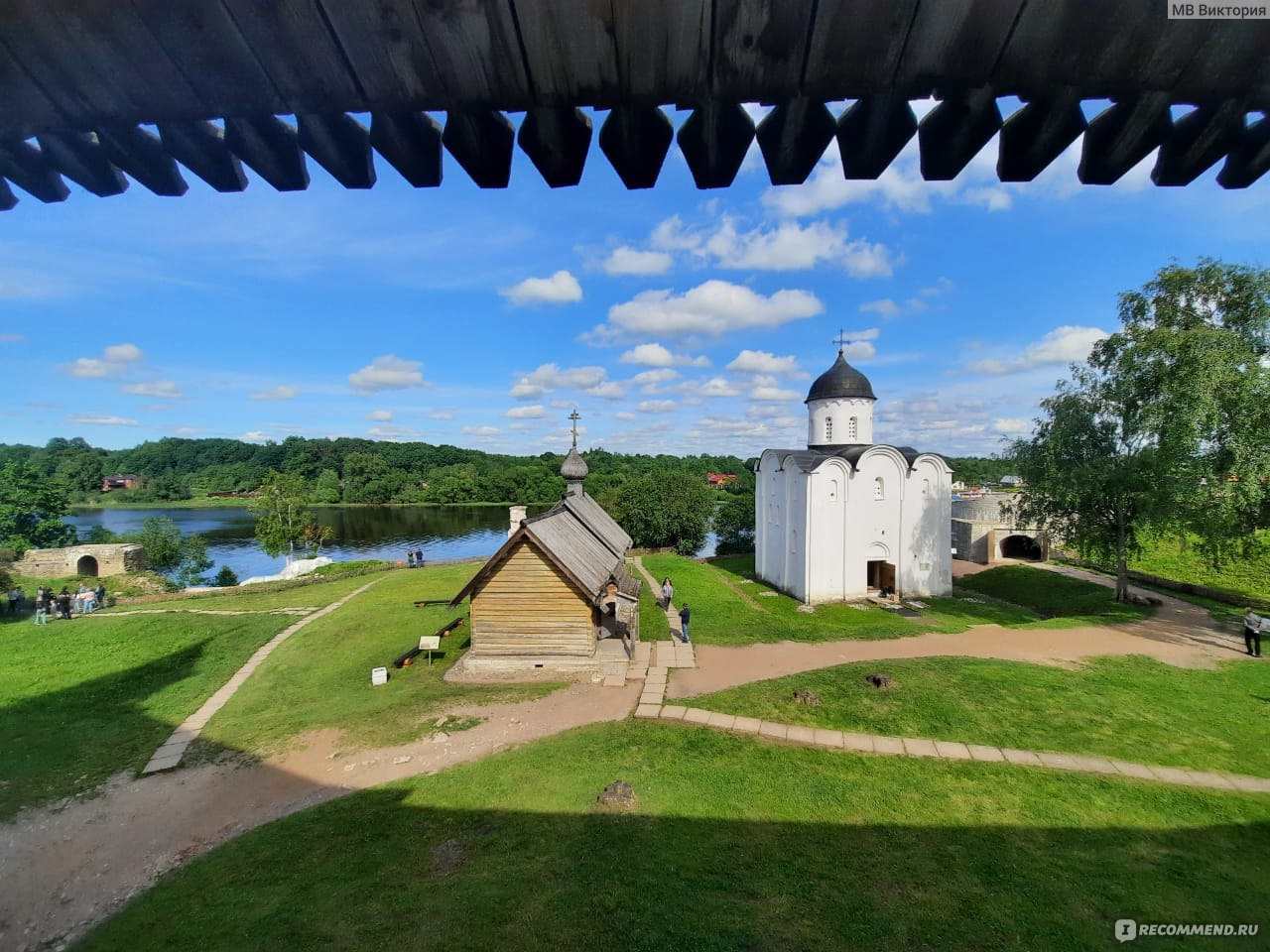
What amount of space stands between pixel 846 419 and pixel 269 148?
27.4 m

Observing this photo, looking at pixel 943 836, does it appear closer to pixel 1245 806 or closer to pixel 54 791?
pixel 1245 806

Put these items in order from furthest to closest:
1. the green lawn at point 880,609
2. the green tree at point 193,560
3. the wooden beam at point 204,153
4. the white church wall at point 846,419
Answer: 1. the green tree at point 193,560
2. the white church wall at point 846,419
3. the green lawn at point 880,609
4. the wooden beam at point 204,153

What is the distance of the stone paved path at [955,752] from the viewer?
820cm

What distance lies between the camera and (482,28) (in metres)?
1.56

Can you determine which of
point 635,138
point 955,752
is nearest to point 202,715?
point 635,138

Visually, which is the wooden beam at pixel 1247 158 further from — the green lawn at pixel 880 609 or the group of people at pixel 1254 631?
the group of people at pixel 1254 631

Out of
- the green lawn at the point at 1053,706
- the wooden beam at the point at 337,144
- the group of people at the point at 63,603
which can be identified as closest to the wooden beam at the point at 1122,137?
the wooden beam at the point at 337,144

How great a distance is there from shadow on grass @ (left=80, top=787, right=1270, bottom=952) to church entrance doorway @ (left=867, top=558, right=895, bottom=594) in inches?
687

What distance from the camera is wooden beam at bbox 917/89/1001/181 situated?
6.25 feet

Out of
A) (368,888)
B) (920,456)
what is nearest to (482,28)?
(368,888)

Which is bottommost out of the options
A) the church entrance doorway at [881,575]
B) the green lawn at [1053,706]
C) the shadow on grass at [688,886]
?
the shadow on grass at [688,886]

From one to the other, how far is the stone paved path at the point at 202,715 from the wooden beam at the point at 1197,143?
15.1 m

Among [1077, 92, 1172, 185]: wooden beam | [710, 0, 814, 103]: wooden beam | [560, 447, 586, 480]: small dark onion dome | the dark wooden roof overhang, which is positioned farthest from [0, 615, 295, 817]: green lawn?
[1077, 92, 1172, 185]: wooden beam

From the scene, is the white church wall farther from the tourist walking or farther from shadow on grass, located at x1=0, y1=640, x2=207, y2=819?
shadow on grass, located at x1=0, y1=640, x2=207, y2=819
